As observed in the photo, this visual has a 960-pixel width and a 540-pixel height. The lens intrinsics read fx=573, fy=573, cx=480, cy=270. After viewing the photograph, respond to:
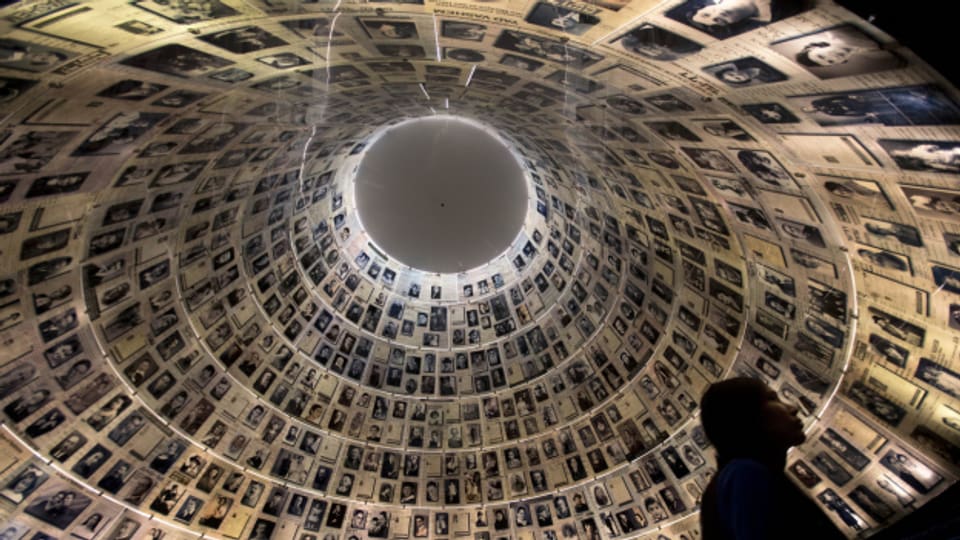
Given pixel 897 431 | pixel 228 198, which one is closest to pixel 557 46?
pixel 897 431

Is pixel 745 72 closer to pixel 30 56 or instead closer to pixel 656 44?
pixel 656 44

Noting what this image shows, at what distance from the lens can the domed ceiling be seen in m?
6.81

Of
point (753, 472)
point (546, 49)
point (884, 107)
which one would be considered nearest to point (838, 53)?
point (884, 107)

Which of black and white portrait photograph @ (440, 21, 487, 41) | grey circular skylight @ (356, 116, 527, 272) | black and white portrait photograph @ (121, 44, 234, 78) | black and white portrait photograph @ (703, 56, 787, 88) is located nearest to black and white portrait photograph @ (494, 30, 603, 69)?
black and white portrait photograph @ (440, 21, 487, 41)

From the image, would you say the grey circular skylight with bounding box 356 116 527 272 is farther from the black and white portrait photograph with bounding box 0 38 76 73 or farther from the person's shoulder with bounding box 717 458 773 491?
the person's shoulder with bounding box 717 458 773 491

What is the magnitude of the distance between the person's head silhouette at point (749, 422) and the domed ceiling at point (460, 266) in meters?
3.43

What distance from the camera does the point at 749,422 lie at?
12.3 feet

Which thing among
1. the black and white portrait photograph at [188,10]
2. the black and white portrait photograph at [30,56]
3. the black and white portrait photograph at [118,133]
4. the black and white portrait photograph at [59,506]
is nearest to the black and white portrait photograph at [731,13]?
the black and white portrait photograph at [188,10]

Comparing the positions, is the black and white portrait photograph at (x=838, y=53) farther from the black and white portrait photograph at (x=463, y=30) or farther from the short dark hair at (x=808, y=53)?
the black and white portrait photograph at (x=463, y=30)

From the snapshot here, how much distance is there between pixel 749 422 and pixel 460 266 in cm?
1785

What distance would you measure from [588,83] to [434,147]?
11.8 m

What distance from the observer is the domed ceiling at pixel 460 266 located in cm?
681

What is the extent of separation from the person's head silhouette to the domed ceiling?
135 inches

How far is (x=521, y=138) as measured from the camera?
16.3m
